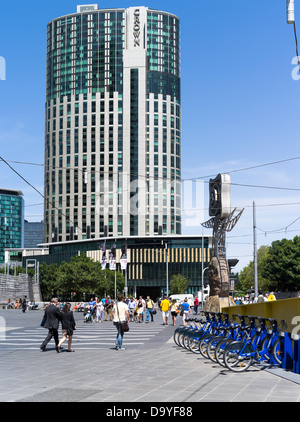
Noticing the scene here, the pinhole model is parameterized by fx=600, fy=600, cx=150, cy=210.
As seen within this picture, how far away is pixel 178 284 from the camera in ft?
373

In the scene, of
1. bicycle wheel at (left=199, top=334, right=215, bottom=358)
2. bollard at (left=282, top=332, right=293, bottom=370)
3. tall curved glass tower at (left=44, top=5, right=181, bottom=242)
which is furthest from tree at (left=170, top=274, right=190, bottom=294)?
bollard at (left=282, top=332, right=293, bottom=370)

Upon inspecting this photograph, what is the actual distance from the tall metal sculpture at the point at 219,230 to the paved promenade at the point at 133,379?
21.5 metres

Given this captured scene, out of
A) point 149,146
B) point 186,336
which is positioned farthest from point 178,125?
point 186,336

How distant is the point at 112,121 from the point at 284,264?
74.5m

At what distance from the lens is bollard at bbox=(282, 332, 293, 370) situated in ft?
42.4

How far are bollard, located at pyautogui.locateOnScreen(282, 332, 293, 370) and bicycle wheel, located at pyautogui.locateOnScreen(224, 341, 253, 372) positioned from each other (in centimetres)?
75

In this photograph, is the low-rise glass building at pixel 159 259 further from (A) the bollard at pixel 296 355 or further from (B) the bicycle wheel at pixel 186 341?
(A) the bollard at pixel 296 355

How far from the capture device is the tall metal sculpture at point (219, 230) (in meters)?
39.3

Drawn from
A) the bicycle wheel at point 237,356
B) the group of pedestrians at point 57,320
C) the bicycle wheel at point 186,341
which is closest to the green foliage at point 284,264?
the bicycle wheel at point 186,341

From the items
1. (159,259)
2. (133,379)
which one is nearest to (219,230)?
(133,379)

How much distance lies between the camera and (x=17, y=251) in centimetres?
18388

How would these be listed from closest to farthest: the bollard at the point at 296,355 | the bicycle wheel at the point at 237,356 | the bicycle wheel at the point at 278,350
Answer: the bollard at the point at 296,355, the bicycle wheel at the point at 237,356, the bicycle wheel at the point at 278,350

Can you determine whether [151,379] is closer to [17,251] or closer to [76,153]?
[76,153]
